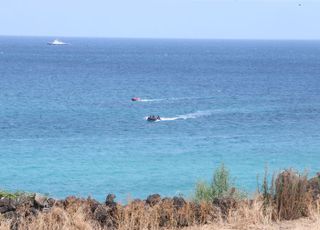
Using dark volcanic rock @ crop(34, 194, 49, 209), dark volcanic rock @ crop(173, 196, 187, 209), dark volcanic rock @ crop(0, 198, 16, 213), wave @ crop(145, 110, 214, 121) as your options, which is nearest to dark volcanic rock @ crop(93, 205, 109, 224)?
dark volcanic rock @ crop(34, 194, 49, 209)

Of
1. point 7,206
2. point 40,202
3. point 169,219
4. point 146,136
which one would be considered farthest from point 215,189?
point 146,136

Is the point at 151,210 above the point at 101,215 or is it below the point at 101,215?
above

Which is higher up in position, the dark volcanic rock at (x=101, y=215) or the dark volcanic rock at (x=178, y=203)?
the dark volcanic rock at (x=178, y=203)

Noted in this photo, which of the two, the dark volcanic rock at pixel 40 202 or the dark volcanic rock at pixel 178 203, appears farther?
the dark volcanic rock at pixel 40 202

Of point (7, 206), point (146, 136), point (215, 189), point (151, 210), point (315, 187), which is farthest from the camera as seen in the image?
point (146, 136)

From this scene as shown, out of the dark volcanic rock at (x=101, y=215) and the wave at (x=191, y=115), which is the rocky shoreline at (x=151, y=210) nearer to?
the dark volcanic rock at (x=101, y=215)

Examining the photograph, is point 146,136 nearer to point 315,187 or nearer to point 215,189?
point 215,189

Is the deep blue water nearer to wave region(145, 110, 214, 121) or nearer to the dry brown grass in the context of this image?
wave region(145, 110, 214, 121)

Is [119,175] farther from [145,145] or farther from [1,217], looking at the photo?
[1,217]

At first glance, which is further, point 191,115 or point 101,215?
point 191,115

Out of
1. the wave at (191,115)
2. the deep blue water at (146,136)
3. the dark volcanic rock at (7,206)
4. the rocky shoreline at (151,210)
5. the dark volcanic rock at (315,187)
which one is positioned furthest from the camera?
the wave at (191,115)

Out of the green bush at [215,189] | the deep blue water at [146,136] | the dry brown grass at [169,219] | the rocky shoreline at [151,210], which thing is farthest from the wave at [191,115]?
the dry brown grass at [169,219]

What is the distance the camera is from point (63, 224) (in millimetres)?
9938

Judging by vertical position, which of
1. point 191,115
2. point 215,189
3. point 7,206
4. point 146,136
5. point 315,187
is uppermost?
point 315,187
